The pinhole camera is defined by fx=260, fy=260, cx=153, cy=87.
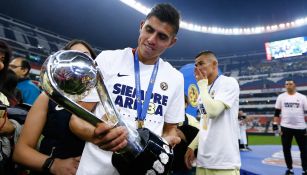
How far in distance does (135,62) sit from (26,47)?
20.2 metres

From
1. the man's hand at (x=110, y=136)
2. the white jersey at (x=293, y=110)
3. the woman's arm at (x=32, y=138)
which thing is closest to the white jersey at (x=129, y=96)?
the woman's arm at (x=32, y=138)

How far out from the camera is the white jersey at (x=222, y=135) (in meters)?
2.23

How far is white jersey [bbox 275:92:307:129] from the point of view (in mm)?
4965

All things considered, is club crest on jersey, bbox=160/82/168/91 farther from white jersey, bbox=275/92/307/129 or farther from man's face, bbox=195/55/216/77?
white jersey, bbox=275/92/307/129

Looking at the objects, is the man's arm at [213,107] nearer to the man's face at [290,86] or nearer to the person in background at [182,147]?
the person in background at [182,147]

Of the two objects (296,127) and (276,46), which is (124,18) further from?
(296,127)

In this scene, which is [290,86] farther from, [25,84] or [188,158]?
[25,84]

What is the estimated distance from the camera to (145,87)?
4.40 ft

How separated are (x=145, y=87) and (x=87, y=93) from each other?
24.1 inches

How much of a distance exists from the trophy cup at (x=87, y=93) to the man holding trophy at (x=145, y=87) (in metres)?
0.30

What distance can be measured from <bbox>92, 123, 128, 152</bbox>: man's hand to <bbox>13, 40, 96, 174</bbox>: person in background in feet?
2.11

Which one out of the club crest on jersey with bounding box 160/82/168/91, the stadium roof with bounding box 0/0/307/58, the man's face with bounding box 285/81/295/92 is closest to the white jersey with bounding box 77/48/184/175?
the club crest on jersey with bounding box 160/82/168/91

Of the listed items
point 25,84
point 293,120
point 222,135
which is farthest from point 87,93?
point 293,120

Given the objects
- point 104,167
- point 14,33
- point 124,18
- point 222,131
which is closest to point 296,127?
point 222,131
